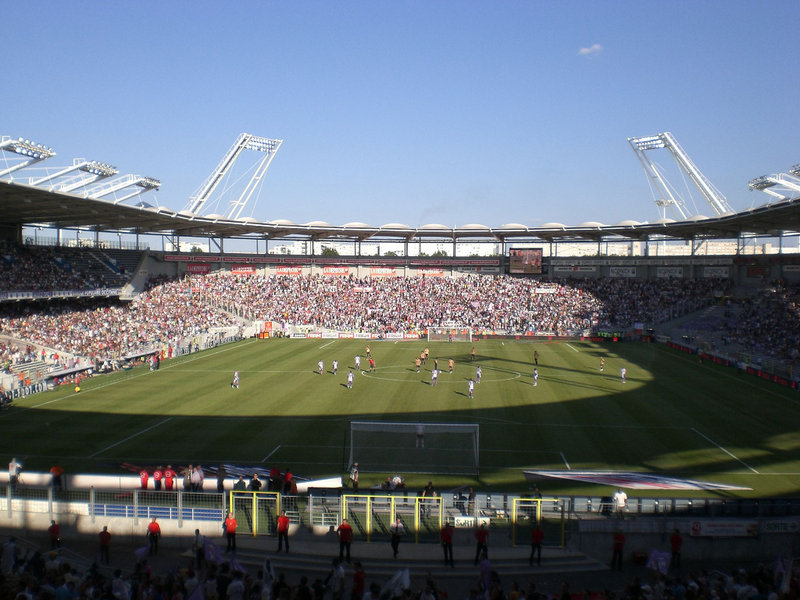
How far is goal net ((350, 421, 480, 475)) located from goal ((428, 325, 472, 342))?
1372 inches

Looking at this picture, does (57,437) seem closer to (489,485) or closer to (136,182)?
(489,485)

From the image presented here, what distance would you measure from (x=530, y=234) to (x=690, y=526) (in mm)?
56532

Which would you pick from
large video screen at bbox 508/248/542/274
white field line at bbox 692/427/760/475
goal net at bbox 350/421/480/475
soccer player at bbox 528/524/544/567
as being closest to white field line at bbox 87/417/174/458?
goal net at bbox 350/421/480/475

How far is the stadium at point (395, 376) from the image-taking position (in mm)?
13375

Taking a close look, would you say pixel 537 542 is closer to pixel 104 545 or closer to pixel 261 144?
pixel 104 545

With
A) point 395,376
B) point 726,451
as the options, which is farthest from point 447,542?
point 395,376

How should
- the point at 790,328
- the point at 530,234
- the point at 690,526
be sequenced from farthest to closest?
1. the point at 530,234
2. the point at 790,328
3. the point at 690,526

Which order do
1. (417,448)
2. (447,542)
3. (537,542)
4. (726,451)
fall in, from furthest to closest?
(726,451), (417,448), (537,542), (447,542)

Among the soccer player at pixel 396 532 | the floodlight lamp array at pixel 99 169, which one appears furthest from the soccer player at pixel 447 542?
the floodlight lamp array at pixel 99 169

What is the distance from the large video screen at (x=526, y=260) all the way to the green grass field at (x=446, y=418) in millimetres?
28644

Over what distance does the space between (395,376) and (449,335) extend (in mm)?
21919

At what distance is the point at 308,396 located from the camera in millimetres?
29281

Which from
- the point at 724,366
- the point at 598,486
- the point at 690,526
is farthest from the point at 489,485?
the point at 724,366

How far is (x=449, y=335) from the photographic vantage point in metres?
56.4
